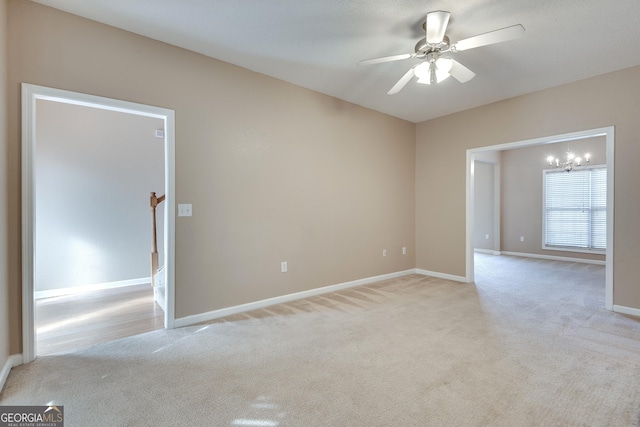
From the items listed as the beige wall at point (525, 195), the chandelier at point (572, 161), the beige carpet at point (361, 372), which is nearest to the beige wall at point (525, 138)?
the beige carpet at point (361, 372)

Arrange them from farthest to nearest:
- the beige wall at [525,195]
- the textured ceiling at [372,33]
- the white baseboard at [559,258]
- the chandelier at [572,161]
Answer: the beige wall at [525,195] < the chandelier at [572,161] < the white baseboard at [559,258] < the textured ceiling at [372,33]

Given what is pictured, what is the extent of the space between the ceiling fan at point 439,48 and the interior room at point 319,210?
0.7 inches

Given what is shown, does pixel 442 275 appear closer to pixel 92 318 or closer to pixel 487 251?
pixel 487 251

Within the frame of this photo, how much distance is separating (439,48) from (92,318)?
4.30 m

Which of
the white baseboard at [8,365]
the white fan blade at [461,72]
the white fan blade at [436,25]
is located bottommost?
the white baseboard at [8,365]

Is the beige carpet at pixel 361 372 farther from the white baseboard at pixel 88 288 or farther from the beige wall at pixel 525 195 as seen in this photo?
the beige wall at pixel 525 195

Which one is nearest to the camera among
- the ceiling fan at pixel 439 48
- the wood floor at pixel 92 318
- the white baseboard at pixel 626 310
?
the ceiling fan at pixel 439 48

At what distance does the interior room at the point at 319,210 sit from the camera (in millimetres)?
1925

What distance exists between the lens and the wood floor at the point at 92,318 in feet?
8.62


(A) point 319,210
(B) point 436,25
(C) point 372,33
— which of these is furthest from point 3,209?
(B) point 436,25

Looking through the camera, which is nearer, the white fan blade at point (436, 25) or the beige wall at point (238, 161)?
the white fan blade at point (436, 25)

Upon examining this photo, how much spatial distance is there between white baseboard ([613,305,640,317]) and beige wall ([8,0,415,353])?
2.76 metres

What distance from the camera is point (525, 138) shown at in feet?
13.2

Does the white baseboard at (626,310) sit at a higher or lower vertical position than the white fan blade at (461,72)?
lower
